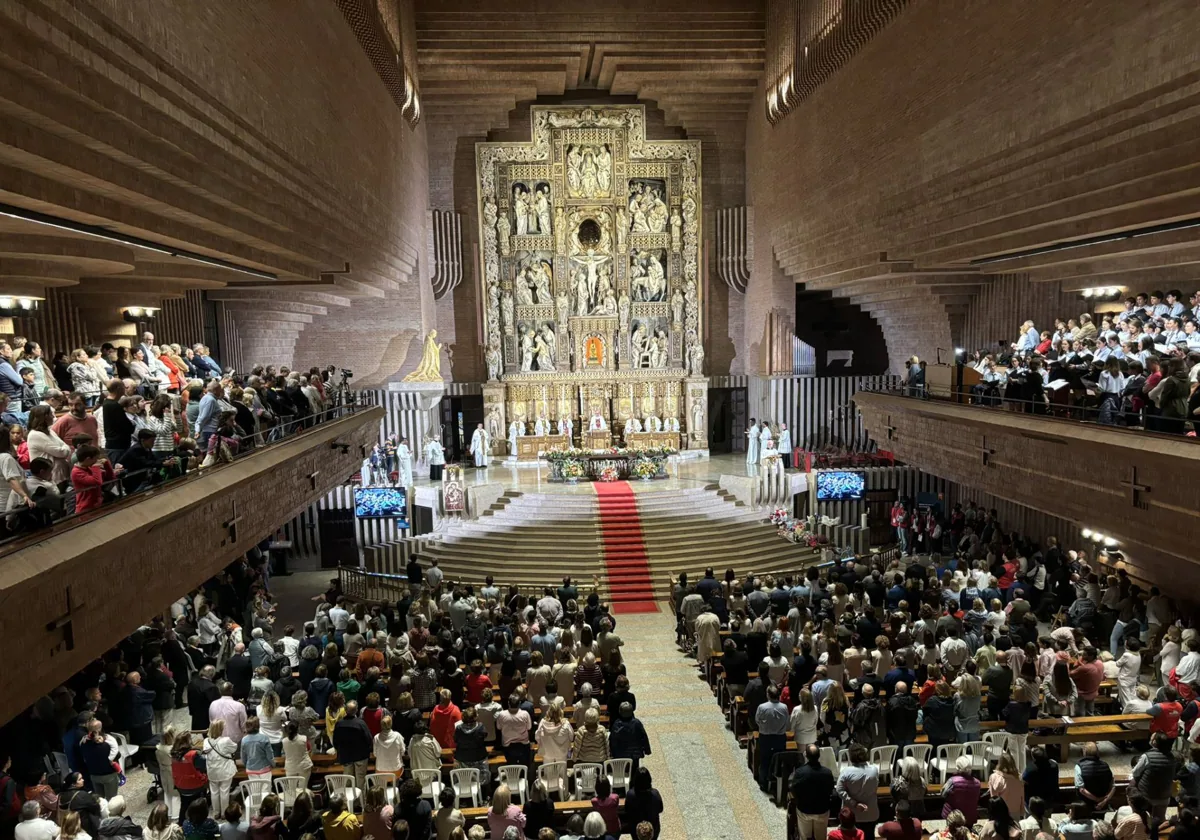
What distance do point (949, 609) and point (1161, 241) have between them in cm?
526

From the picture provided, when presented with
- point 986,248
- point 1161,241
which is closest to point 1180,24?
point 1161,241

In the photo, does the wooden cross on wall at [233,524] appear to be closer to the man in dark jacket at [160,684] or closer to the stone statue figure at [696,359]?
the man in dark jacket at [160,684]

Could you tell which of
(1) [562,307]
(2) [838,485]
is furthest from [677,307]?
(2) [838,485]

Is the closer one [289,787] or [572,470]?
[289,787]

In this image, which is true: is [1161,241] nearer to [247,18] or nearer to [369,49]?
[247,18]

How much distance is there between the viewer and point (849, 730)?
7961 mm

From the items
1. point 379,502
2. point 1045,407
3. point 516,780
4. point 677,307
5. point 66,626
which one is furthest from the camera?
point 677,307

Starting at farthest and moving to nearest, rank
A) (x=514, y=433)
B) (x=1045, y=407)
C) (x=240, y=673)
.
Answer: (x=514, y=433)
(x=1045, y=407)
(x=240, y=673)

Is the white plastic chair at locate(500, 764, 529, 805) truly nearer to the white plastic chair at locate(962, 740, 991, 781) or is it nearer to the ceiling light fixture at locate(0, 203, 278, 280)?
the white plastic chair at locate(962, 740, 991, 781)

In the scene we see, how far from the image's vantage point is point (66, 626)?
5.44 metres

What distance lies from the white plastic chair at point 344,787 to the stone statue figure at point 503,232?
1889cm

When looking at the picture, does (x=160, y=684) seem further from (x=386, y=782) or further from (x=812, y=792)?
(x=812, y=792)

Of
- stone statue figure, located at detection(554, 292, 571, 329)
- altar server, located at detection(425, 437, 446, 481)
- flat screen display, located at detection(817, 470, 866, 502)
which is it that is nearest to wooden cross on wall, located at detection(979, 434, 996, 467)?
flat screen display, located at detection(817, 470, 866, 502)

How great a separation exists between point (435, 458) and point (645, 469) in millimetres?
5145
